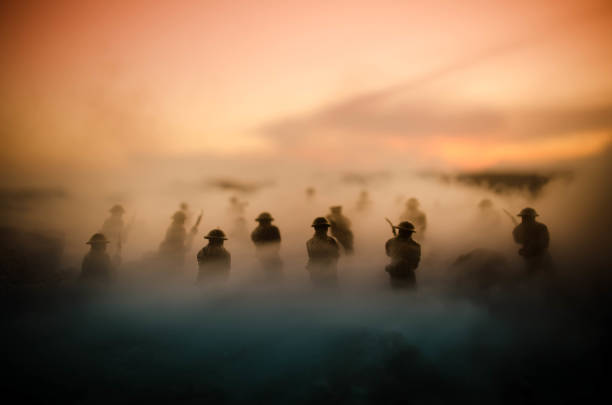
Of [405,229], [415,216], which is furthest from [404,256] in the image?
[415,216]

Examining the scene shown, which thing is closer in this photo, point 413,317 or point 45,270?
point 413,317

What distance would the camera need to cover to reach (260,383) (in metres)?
6.50

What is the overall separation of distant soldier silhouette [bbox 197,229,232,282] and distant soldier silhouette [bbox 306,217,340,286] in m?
2.67

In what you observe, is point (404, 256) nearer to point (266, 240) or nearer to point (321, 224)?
point (321, 224)

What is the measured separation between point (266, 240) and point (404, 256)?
14.9ft

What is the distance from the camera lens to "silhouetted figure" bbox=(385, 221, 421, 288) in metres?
8.83

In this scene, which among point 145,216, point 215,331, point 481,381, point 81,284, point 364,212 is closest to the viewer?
point 481,381

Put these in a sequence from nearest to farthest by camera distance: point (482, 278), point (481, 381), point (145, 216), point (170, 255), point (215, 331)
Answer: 1. point (481, 381)
2. point (215, 331)
3. point (482, 278)
4. point (170, 255)
5. point (145, 216)

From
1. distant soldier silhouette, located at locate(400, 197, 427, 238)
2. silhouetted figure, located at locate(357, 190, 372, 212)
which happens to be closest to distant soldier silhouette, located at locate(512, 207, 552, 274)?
distant soldier silhouette, located at locate(400, 197, 427, 238)

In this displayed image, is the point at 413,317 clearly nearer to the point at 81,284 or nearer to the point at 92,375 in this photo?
the point at 92,375

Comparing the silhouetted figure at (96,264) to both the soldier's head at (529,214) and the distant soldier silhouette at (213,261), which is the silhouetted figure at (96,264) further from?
the soldier's head at (529,214)

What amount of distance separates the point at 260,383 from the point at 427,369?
3608mm

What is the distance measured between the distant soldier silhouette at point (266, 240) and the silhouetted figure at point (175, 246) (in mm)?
5262

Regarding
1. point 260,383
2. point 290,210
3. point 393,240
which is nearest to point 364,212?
point 290,210
